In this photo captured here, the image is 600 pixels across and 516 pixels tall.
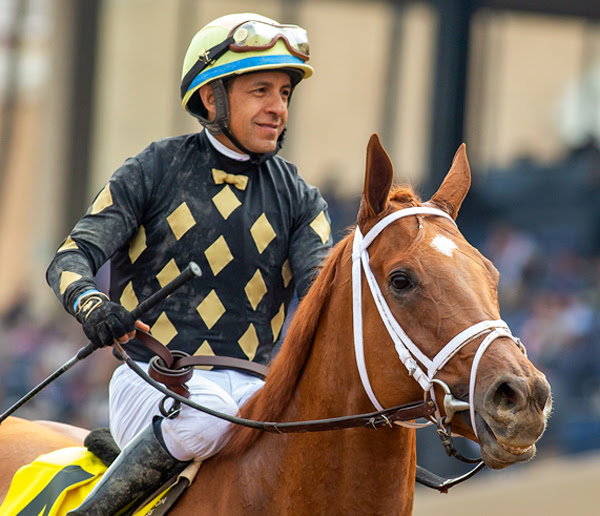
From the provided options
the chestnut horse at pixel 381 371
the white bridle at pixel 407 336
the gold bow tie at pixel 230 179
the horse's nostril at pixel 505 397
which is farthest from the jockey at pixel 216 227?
the horse's nostril at pixel 505 397

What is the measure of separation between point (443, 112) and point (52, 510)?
747 centimetres

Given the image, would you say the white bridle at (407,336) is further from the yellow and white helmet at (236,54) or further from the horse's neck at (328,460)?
the yellow and white helmet at (236,54)

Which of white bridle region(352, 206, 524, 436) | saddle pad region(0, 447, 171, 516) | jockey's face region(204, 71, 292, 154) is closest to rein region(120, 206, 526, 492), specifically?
white bridle region(352, 206, 524, 436)

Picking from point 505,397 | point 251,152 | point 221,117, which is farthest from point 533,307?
point 505,397

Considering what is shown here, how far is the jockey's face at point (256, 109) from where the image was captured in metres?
3.06

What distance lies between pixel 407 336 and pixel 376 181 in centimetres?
45

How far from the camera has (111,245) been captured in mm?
2912

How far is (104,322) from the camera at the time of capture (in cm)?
262

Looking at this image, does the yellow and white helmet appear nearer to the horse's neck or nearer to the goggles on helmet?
the goggles on helmet

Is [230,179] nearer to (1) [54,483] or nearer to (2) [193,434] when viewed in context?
(2) [193,434]

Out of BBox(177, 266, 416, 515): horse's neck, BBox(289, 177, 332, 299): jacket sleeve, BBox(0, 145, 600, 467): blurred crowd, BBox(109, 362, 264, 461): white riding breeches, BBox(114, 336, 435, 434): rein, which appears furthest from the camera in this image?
BBox(0, 145, 600, 467): blurred crowd

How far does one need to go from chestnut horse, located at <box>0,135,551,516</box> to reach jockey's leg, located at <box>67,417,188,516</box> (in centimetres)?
12

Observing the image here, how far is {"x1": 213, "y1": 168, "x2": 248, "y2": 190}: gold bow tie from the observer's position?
10.2ft

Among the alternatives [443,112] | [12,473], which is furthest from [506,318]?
[12,473]
